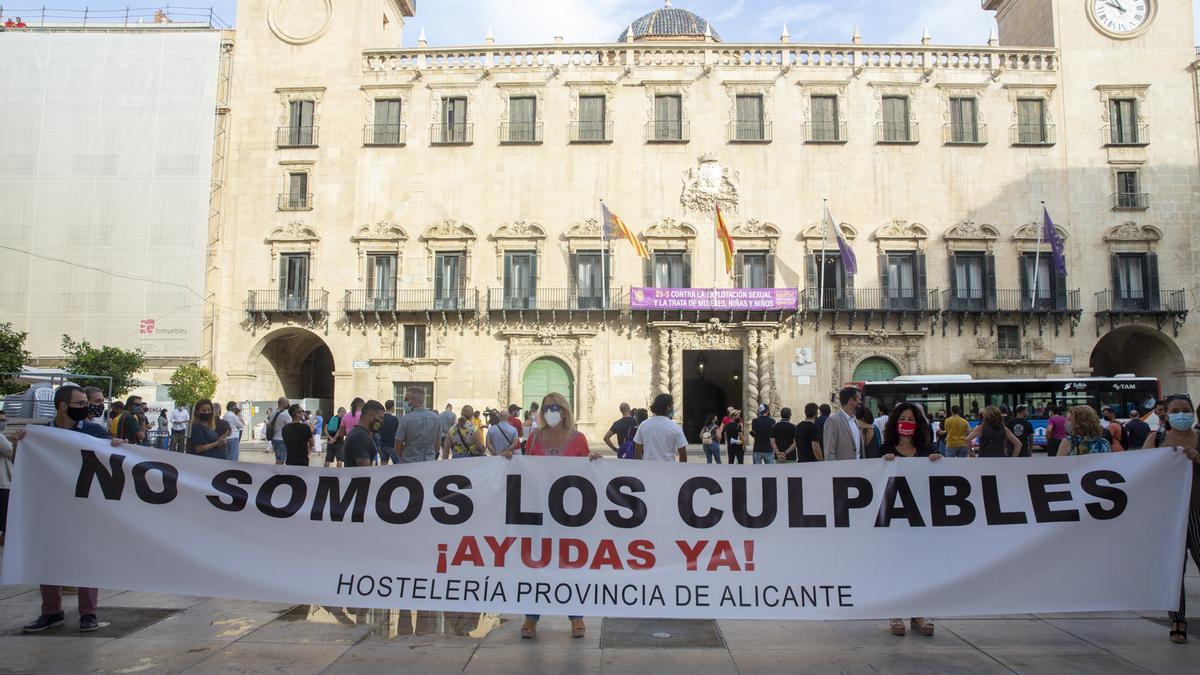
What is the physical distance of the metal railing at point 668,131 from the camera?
106ft

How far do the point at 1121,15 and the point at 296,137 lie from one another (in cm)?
3319

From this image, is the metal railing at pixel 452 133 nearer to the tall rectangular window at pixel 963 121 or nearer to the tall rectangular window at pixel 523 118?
the tall rectangular window at pixel 523 118

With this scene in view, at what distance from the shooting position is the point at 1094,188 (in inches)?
1259

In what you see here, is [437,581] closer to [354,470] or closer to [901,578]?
[354,470]

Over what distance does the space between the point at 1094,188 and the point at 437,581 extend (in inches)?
1330

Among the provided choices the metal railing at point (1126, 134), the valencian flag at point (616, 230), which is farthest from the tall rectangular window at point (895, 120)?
the valencian flag at point (616, 230)

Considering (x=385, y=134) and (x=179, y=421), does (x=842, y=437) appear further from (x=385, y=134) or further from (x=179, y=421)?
(x=385, y=134)

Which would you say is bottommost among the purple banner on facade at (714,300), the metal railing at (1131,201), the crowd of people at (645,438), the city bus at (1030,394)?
the crowd of people at (645,438)

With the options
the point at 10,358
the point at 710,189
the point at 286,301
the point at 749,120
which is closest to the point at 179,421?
the point at 10,358

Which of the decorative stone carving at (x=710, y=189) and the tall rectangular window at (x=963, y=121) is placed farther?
the tall rectangular window at (x=963, y=121)

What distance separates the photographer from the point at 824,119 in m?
32.4

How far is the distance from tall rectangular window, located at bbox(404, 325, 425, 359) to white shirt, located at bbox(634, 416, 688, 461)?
25322 millimetres

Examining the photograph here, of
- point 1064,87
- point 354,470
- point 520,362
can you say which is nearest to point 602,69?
point 520,362

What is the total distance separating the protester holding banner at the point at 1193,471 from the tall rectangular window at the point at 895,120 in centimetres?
2753
